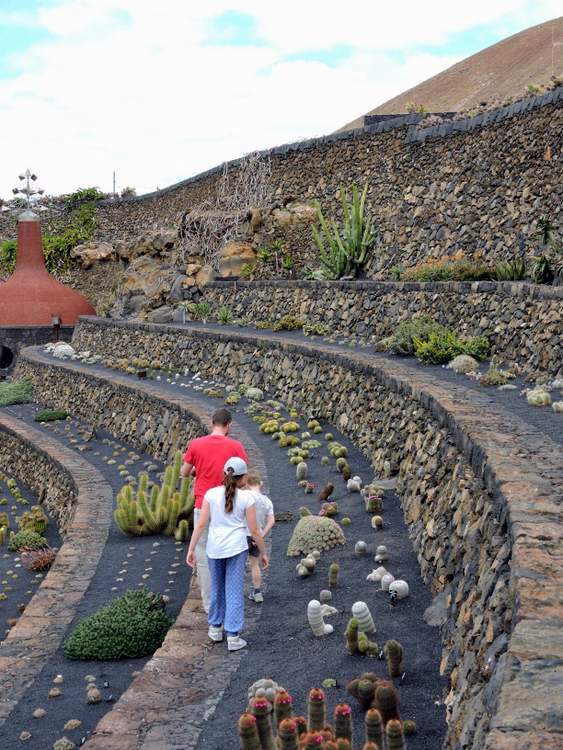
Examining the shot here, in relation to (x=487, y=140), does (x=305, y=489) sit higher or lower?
lower

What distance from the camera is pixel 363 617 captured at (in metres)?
5.78

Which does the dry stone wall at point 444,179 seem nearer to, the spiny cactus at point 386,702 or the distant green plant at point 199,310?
the distant green plant at point 199,310

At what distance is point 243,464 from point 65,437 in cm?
1346

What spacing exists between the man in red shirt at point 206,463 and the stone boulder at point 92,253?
33404 mm

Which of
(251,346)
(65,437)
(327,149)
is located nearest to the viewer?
(251,346)

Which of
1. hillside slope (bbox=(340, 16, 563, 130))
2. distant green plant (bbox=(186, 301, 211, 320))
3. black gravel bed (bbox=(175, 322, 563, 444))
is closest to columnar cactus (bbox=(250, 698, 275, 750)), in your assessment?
black gravel bed (bbox=(175, 322, 563, 444))

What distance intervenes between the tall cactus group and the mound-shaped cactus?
125 inches

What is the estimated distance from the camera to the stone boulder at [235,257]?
84.2 feet

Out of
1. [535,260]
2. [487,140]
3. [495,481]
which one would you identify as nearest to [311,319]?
[487,140]

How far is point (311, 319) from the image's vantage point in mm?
19344

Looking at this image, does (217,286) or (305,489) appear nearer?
(305,489)

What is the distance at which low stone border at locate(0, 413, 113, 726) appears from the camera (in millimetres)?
7090

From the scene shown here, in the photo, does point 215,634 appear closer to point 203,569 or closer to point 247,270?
point 203,569

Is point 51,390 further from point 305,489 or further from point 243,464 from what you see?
point 243,464
